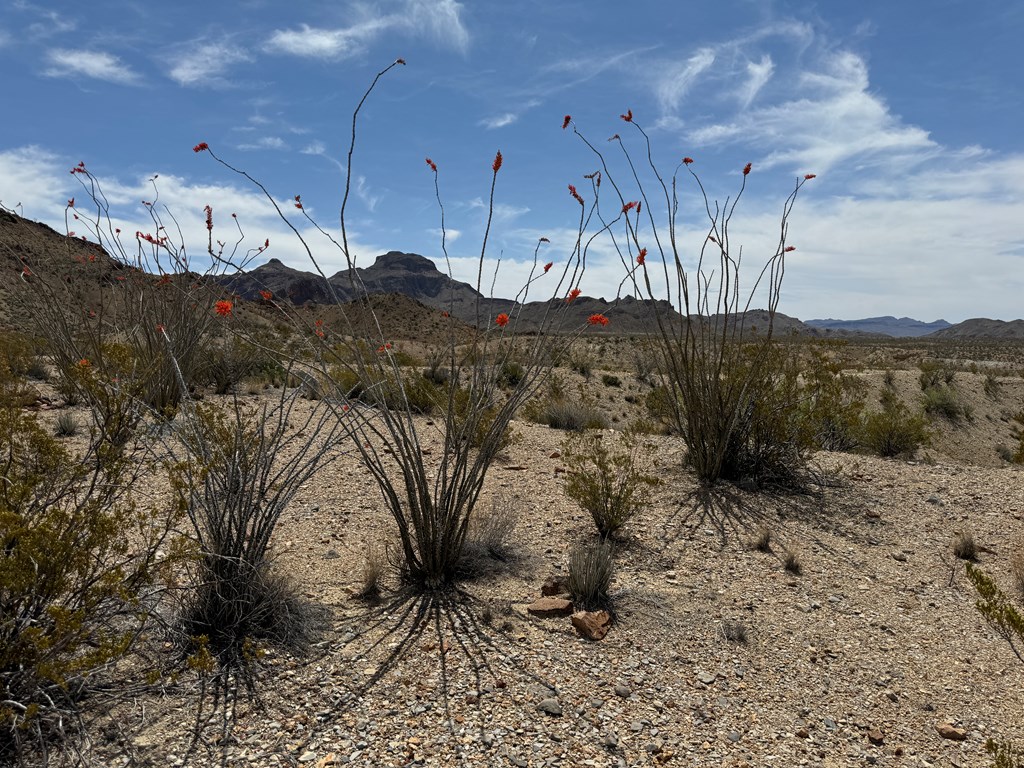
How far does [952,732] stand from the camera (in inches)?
131

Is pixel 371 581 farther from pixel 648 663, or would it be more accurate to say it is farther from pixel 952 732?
pixel 952 732

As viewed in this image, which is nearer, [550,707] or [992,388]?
[550,707]

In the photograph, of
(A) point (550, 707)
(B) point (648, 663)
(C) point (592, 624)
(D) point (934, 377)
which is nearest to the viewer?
(A) point (550, 707)

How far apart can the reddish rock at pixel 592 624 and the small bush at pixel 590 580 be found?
0.57 feet

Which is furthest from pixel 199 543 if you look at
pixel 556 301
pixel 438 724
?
pixel 556 301

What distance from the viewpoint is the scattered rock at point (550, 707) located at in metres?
3.14

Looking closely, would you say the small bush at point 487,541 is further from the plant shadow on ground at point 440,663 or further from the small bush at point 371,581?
the small bush at point 371,581

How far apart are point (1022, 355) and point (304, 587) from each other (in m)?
49.2

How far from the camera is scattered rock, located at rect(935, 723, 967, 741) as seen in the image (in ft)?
10.9

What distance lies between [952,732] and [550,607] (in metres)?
2.14

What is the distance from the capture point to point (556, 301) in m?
4.65

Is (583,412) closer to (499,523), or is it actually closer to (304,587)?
(499,523)

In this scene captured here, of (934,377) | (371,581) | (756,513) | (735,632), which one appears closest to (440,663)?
(371,581)

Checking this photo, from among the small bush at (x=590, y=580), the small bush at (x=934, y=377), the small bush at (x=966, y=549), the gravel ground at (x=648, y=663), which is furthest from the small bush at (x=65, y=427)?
the small bush at (x=934, y=377)
